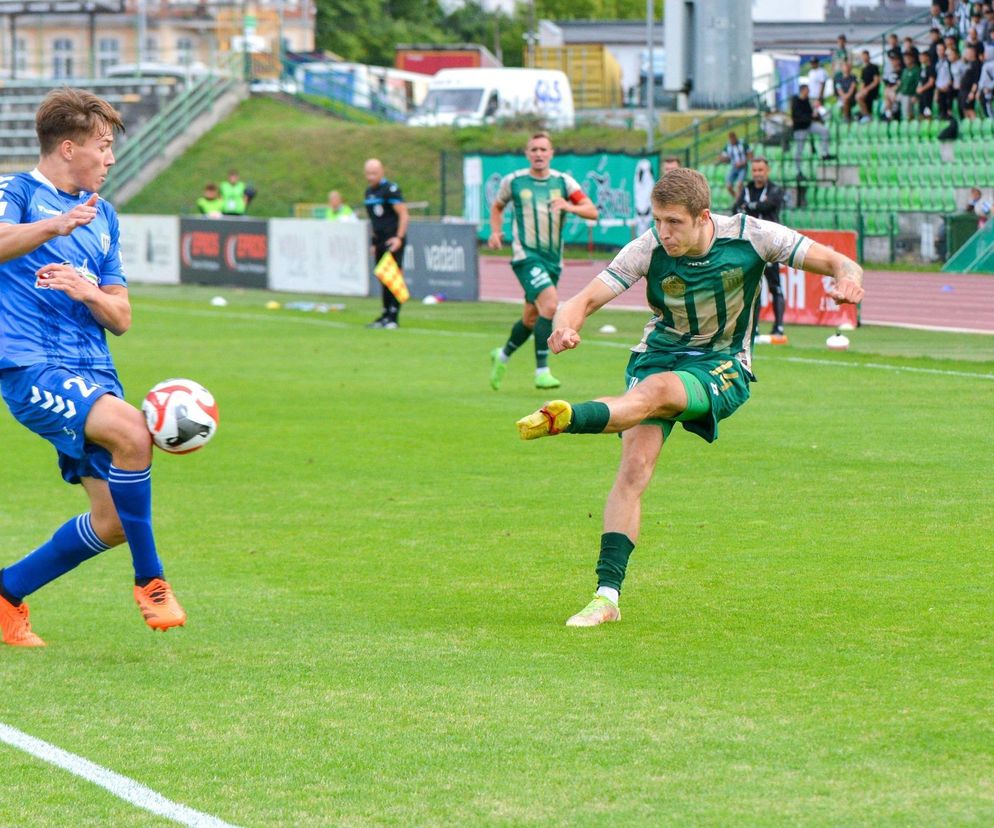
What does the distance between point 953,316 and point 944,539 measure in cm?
1529

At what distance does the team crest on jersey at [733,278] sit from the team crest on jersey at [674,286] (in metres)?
0.16

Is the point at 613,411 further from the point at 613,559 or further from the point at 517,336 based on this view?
the point at 517,336

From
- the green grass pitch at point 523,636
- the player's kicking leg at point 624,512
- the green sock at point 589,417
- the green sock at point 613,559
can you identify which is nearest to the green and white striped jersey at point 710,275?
the player's kicking leg at point 624,512

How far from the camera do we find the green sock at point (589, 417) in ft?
21.4

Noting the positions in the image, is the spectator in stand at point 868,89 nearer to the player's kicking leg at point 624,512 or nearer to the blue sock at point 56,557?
the player's kicking leg at point 624,512

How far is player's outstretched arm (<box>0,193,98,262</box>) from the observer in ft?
20.0

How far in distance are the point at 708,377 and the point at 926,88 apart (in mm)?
27052

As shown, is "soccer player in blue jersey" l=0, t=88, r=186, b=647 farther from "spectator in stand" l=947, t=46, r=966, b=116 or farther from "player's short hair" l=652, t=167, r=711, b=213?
"spectator in stand" l=947, t=46, r=966, b=116

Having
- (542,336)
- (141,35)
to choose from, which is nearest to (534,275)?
(542,336)

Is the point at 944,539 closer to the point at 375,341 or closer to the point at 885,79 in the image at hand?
the point at 375,341

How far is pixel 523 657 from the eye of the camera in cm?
639

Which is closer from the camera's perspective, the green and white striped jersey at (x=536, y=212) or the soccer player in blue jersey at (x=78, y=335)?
the soccer player in blue jersey at (x=78, y=335)

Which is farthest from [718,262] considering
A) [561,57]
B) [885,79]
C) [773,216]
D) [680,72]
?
[561,57]

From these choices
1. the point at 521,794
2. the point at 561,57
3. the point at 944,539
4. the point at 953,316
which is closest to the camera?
the point at 521,794
